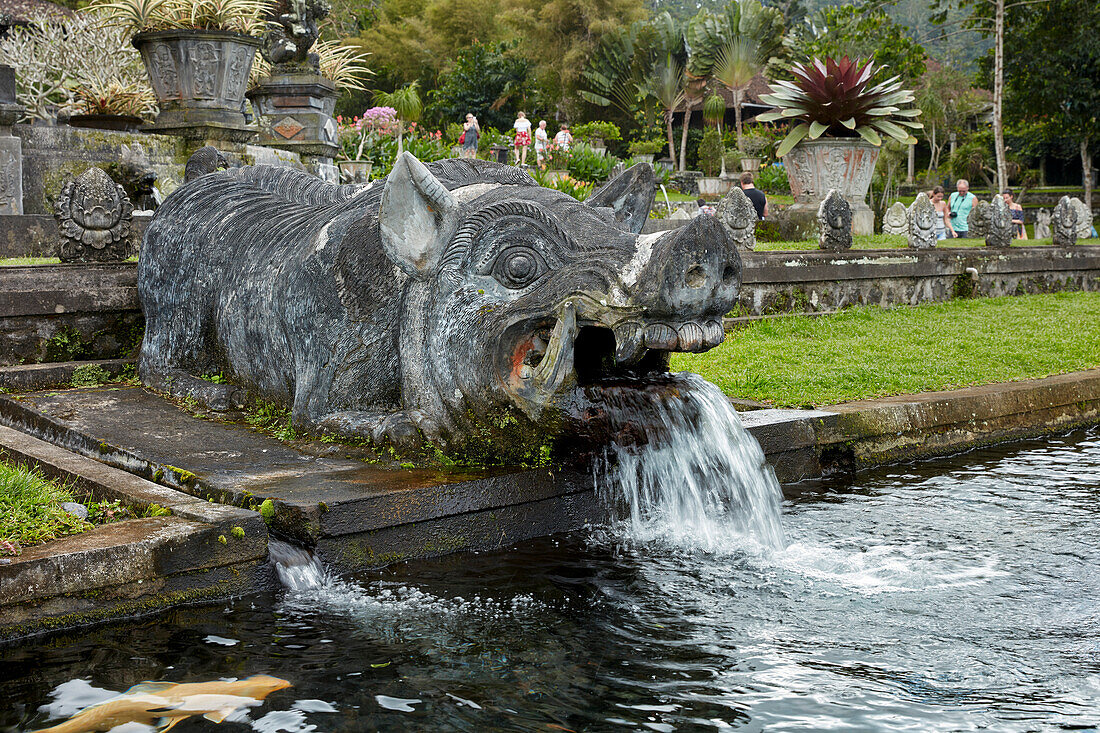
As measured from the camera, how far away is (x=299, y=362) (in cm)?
Result: 450

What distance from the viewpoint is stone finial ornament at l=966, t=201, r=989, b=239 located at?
14.0m

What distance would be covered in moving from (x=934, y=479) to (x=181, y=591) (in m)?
3.90

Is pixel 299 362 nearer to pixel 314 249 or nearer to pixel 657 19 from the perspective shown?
pixel 314 249

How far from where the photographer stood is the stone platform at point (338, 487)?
3504 millimetres

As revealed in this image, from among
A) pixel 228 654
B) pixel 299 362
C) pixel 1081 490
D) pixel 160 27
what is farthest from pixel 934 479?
pixel 160 27

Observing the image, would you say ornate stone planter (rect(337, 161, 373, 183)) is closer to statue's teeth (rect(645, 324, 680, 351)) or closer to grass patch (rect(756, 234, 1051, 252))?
grass patch (rect(756, 234, 1051, 252))

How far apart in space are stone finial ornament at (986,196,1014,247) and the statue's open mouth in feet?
34.8

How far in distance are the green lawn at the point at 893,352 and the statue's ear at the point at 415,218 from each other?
2.75 meters

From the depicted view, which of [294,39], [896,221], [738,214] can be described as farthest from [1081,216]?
[294,39]

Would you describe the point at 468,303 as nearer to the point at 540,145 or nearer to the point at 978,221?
the point at 978,221

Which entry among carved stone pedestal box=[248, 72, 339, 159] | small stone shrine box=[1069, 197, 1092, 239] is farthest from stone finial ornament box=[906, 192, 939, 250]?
carved stone pedestal box=[248, 72, 339, 159]

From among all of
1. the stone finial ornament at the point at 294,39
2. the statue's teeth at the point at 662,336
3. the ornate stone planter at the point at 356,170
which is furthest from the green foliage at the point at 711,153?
the statue's teeth at the point at 662,336

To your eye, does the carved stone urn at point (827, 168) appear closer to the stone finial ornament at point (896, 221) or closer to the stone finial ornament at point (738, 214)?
the stone finial ornament at point (896, 221)

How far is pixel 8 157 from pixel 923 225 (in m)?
9.70
